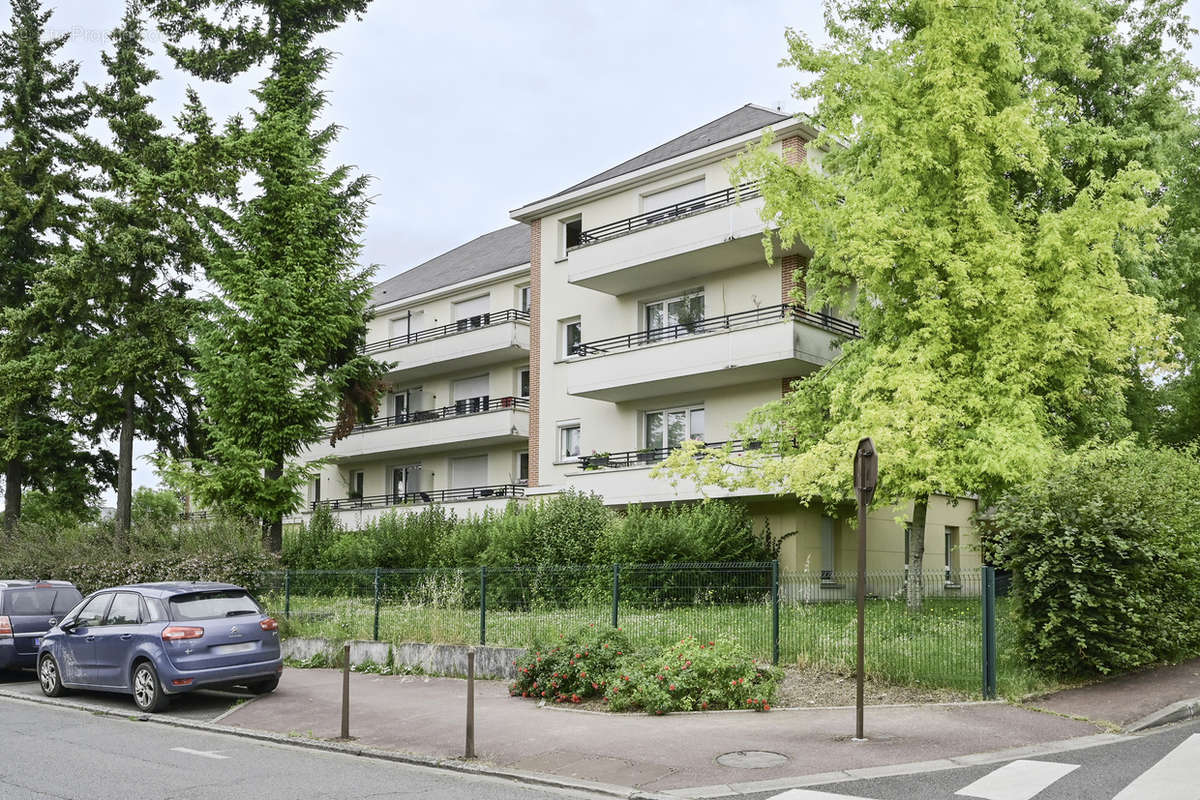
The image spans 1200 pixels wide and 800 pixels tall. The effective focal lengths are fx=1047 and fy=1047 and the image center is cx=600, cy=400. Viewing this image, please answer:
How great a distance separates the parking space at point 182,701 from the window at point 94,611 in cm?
114

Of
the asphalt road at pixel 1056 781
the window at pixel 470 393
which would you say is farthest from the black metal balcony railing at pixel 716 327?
the asphalt road at pixel 1056 781

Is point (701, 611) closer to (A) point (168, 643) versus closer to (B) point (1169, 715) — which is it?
(B) point (1169, 715)

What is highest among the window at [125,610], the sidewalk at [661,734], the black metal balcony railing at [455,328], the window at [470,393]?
the black metal balcony railing at [455,328]

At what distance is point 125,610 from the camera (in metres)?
14.5

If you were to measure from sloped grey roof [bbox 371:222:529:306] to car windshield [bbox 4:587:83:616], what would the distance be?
65.5 ft

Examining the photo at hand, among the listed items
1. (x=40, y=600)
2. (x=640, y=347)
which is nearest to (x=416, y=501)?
(x=640, y=347)

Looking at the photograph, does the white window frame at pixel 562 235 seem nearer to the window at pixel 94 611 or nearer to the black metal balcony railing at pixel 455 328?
the black metal balcony railing at pixel 455 328

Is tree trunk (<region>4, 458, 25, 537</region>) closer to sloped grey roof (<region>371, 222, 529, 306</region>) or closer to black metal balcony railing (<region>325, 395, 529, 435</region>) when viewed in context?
black metal balcony railing (<region>325, 395, 529, 435</region>)

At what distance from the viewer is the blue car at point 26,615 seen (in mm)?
17594

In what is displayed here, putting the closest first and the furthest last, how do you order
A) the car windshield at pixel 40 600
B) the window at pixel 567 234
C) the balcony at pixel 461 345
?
the car windshield at pixel 40 600
the window at pixel 567 234
the balcony at pixel 461 345

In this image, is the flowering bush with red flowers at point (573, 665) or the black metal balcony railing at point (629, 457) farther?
the black metal balcony railing at point (629, 457)

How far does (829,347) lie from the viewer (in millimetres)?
25047

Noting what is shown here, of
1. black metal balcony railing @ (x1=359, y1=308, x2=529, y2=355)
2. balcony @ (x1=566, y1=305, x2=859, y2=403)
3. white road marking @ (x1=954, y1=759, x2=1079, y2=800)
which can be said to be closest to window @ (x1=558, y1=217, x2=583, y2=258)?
black metal balcony railing @ (x1=359, y1=308, x2=529, y2=355)

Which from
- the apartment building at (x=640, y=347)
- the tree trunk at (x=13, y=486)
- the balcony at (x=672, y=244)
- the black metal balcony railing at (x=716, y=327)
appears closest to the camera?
the black metal balcony railing at (x=716, y=327)
